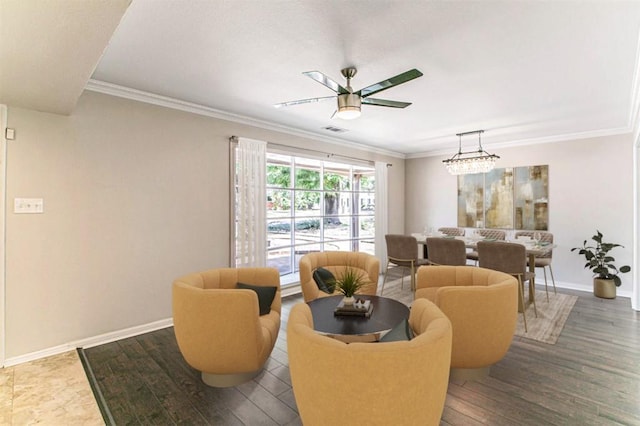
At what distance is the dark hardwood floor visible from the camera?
2043 mm

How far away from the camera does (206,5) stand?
191 centimetres

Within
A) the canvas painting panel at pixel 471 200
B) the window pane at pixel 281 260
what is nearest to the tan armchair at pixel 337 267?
the window pane at pixel 281 260

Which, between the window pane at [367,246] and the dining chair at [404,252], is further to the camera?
the window pane at [367,246]

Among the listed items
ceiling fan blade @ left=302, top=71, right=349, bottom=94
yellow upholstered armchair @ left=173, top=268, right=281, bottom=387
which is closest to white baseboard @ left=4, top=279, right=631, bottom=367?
yellow upholstered armchair @ left=173, top=268, right=281, bottom=387

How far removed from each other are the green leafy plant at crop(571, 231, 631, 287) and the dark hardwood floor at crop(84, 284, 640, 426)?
1.82 metres

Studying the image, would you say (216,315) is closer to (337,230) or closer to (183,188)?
(183,188)

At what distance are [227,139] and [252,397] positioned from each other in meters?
3.16

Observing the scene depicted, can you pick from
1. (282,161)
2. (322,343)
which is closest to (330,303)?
(322,343)

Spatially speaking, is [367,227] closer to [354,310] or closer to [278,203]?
[278,203]

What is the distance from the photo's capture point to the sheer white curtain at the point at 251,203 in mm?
4227

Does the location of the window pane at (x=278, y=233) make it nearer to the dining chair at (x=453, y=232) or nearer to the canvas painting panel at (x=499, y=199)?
the dining chair at (x=453, y=232)

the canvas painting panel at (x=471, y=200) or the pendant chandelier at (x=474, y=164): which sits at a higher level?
the pendant chandelier at (x=474, y=164)

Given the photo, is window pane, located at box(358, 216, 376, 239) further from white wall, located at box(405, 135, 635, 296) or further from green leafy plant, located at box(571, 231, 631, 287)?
green leafy plant, located at box(571, 231, 631, 287)

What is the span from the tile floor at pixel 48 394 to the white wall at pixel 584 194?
668 cm
